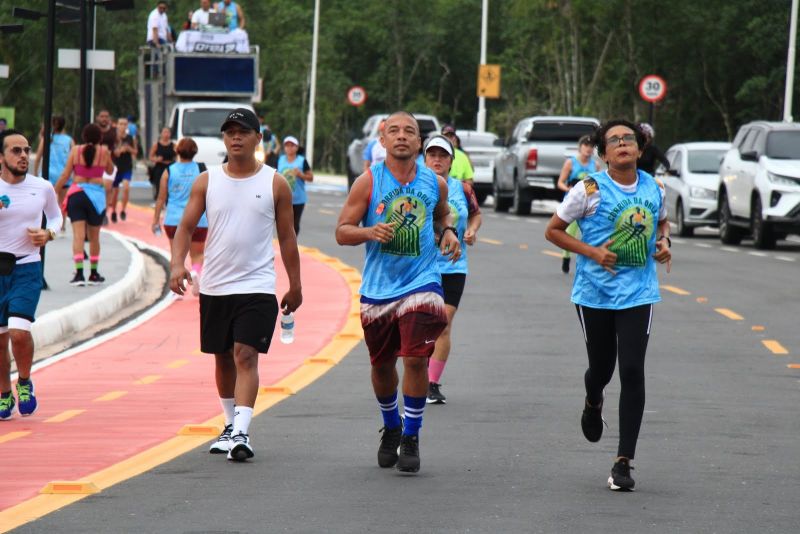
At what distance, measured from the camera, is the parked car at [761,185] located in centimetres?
2658

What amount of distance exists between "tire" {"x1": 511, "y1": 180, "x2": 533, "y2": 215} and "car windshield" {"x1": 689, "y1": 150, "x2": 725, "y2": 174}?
5092 mm

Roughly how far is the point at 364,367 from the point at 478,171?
93.0ft

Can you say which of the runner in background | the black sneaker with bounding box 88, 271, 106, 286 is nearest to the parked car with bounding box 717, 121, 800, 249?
the black sneaker with bounding box 88, 271, 106, 286

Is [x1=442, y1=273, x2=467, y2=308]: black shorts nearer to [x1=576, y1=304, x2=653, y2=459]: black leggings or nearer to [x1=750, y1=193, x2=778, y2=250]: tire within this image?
[x1=576, y1=304, x2=653, y2=459]: black leggings

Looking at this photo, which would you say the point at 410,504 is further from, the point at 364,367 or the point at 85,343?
the point at 85,343

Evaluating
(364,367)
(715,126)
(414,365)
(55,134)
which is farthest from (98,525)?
(715,126)

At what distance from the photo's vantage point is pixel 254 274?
920cm

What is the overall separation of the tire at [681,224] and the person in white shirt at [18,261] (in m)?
21.4

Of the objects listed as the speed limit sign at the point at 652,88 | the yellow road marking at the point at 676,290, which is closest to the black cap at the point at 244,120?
the yellow road marking at the point at 676,290

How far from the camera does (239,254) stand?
361 inches

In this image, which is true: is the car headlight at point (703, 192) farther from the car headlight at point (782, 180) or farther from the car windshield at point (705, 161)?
the car headlight at point (782, 180)

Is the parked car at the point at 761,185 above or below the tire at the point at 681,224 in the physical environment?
above

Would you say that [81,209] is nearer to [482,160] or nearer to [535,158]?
[535,158]

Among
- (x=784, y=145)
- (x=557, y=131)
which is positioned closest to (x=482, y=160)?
(x=557, y=131)
